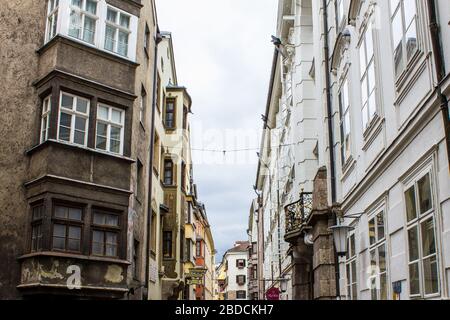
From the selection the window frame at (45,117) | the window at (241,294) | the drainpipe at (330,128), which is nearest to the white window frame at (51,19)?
the window frame at (45,117)

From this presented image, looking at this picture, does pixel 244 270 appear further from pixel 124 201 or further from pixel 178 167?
pixel 124 201

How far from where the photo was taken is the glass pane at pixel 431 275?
776 cm

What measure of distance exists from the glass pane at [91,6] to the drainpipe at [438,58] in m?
12.5

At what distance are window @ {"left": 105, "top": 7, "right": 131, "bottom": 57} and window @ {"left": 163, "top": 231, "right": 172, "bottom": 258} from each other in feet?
38.2

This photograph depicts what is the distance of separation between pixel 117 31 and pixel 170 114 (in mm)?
11632

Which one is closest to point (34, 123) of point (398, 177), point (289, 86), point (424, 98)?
point (398, 177)

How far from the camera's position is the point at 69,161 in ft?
52.1

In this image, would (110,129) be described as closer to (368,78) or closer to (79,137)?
(79,137)

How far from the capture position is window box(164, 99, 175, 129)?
1170 inches

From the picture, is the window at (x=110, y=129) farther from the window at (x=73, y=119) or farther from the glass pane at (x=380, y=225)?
the glass pane at (x=380, y=225)

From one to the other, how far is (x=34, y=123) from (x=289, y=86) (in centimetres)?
1524

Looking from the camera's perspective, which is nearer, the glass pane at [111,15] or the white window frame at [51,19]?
the white window frame at [51,19]

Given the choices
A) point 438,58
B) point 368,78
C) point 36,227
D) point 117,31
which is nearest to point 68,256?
point 36,227

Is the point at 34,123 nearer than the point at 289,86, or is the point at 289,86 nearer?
the point at 34,123
